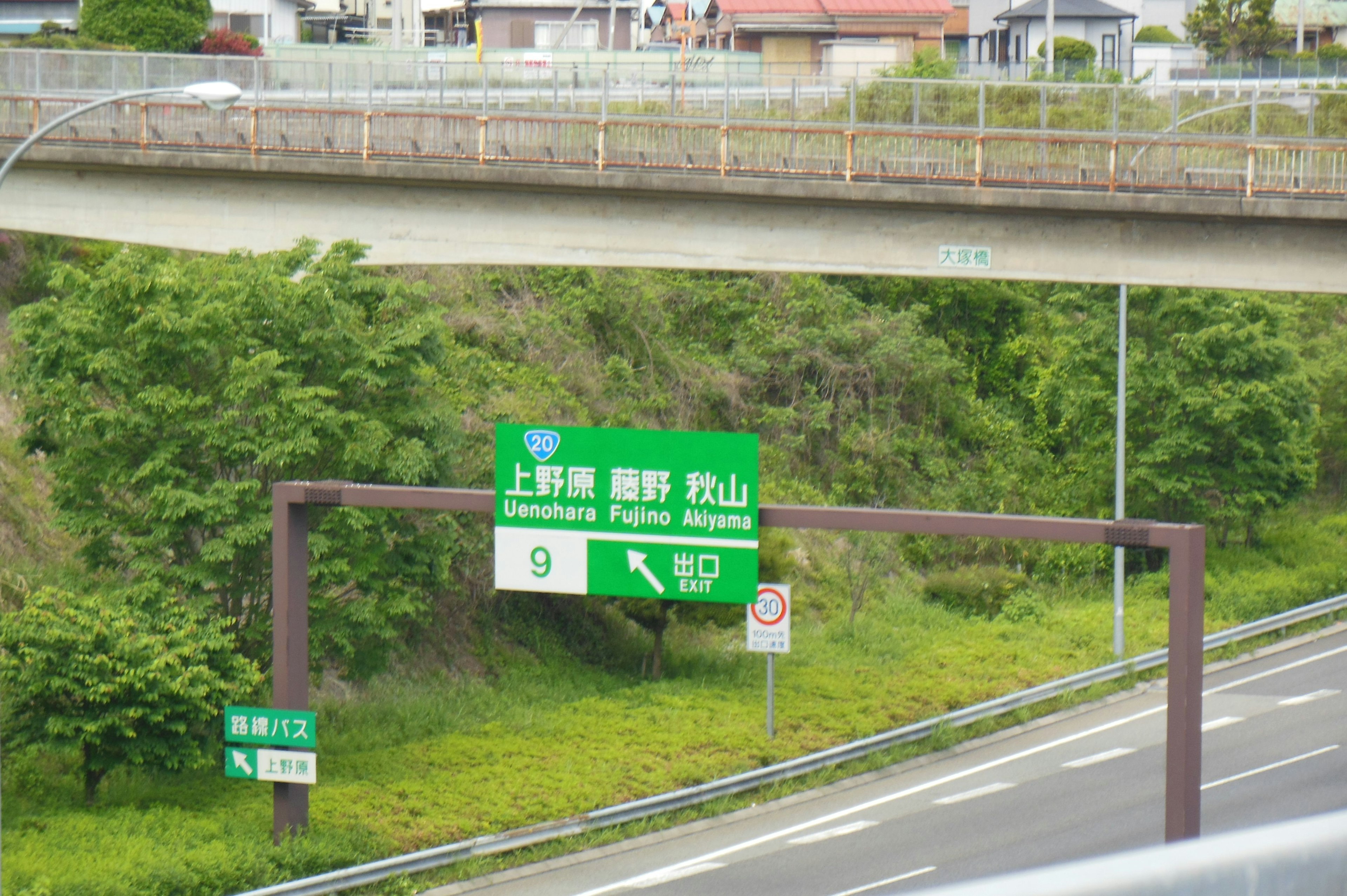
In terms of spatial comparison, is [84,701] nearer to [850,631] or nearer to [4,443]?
[4,443]

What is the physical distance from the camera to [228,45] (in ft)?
165

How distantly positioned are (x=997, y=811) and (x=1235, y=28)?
56.6 metres

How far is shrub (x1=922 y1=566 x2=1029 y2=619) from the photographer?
3512 centimetres

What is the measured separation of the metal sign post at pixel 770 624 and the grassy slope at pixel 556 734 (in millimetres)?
1203

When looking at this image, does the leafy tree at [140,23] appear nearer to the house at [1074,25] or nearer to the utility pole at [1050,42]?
the utility pole at [1050,42]

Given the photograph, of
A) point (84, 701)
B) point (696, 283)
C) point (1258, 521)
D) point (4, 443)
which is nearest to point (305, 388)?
point (84, 701)

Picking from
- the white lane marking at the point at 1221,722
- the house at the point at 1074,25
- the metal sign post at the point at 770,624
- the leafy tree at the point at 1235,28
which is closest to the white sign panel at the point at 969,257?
the metal sign post at the point at 770,624

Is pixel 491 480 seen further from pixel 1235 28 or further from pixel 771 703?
pixel 1235 28

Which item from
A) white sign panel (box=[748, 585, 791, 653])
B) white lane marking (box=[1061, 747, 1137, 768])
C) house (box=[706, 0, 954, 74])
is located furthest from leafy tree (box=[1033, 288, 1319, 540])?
house (box=[706, 0, 954, 74])

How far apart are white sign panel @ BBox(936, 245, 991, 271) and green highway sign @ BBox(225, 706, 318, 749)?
13.4 meters

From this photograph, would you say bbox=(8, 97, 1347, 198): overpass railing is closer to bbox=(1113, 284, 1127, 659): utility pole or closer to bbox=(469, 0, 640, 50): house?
bbox=(1113, 284, 1127, 659): utility pole

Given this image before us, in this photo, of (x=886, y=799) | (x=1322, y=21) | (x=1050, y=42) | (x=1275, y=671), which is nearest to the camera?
(x=886, y=799)

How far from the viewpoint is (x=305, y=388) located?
21.9 metres

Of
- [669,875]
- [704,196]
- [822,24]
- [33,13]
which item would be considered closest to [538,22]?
[822,24]
